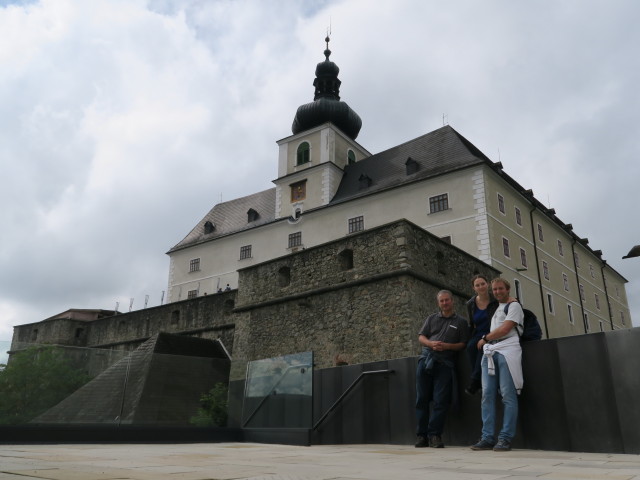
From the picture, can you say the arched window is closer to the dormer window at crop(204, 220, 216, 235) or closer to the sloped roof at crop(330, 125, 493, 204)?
the sloped roof at crop(330, 125, 493, 204)

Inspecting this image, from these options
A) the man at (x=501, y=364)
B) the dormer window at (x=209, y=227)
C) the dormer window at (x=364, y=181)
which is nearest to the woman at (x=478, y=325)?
the man at (x=501, y=364)

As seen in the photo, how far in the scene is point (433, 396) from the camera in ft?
21.6

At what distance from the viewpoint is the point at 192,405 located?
18.4 metres

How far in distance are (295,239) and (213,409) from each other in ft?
55.9

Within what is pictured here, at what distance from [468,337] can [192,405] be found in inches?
549

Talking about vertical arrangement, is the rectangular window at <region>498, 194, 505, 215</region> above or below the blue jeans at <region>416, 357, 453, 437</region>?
above

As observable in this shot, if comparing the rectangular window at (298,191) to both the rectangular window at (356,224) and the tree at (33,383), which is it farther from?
the tree at (33,383)

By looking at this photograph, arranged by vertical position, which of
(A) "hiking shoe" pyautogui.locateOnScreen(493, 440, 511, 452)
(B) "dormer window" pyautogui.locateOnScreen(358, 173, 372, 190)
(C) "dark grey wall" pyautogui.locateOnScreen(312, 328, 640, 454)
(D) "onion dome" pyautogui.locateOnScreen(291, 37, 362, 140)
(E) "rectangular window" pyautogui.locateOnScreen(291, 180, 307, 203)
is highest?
(D) "onion dome" pyautogui.locateOnScreen(291, 37, 362, 140)

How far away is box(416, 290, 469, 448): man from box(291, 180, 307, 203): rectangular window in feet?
93.5

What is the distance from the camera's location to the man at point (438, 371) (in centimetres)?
643

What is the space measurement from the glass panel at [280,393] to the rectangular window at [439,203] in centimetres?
1870

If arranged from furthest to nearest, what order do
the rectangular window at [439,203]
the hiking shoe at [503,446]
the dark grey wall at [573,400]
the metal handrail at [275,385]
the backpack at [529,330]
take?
the rectangular window at [439,203], the metal handrail at [275,385], the backpack at [529,330], the hiking shoe at [503,446], the dark grey wall at [573,400]

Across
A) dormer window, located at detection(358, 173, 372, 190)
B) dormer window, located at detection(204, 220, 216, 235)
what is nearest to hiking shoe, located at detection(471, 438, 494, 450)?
dormer window, located at detection(358, 173, 372, 190)

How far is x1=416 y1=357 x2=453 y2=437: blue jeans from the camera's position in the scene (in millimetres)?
6383
